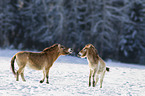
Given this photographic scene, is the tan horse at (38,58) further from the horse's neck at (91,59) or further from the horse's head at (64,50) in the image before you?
the horse's neck at (91,59)

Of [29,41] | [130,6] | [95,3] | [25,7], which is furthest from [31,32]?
[130,6]

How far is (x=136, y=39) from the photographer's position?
27.8 metres

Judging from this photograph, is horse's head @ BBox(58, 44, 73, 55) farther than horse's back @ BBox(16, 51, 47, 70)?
Yes

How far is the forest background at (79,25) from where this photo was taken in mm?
27656

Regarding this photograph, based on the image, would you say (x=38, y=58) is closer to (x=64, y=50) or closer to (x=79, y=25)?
(x=64, y=50)

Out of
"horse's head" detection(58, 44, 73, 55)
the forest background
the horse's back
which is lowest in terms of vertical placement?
the horse's back

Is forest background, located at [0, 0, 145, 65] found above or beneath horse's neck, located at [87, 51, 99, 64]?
above

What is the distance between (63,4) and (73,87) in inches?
1032

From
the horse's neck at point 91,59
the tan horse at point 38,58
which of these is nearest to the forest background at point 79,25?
the tan horse at point 38,58

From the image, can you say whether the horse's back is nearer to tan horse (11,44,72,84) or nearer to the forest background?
tan horse (11,44,72,84)

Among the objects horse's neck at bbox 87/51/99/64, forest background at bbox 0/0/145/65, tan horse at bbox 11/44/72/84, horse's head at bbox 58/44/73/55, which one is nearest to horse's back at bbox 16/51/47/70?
tan horse at bbox 11/44/72/84

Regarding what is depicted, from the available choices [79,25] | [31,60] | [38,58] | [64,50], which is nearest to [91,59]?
[64,50]

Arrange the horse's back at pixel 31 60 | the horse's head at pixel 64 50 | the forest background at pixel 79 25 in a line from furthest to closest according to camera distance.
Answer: the forest background at pixel 79 25, the horse's head at pixel 64 50, the horse's back at pixel 31 60

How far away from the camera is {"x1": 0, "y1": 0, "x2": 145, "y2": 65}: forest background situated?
90.7ft
